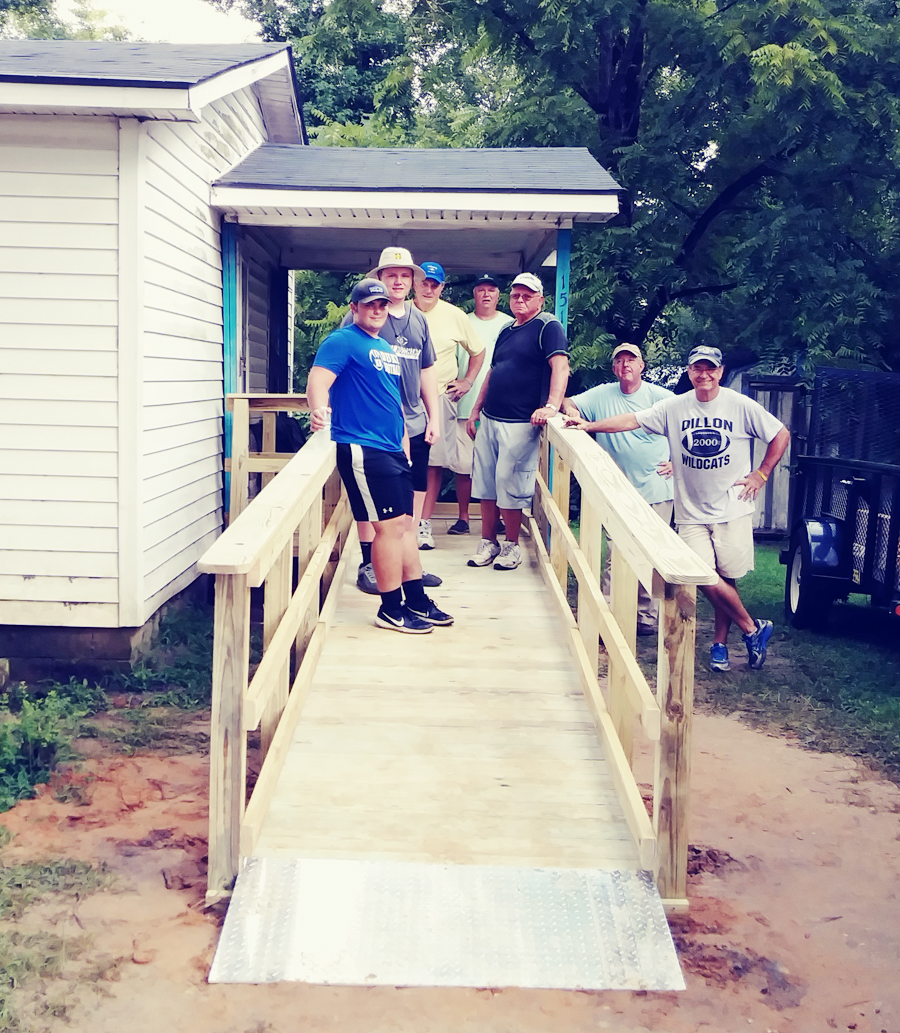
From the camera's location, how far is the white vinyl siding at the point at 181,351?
666cm

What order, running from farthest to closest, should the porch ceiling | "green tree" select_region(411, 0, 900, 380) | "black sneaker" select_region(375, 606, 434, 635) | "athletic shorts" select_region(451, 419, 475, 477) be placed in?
"green tree" select_region(411, 0, 900, 380) < the porch ceiling < "athletic shorts" select_region(451, 419, 475, 477) < "black sneaker" select_region(375, 606, 434, 635)

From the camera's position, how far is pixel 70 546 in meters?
6.48

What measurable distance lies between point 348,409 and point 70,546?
230cm

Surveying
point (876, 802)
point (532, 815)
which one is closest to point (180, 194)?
point (532, 815)

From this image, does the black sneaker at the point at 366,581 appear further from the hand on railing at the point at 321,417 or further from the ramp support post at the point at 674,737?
the ramp support post at the point at 674,737

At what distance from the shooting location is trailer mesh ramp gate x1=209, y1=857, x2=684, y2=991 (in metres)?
3.20

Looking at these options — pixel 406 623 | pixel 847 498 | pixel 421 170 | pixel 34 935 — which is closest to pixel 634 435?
pixel 847 498

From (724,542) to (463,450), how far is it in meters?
2.07

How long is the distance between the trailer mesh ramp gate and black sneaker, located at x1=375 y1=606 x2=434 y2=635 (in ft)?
6.86

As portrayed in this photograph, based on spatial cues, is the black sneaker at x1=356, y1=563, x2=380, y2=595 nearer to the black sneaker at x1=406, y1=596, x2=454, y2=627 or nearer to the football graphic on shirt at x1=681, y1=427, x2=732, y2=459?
the black sneaker at x1=406, y1=596, x2=454, y2=627

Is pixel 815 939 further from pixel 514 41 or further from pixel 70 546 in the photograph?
pixel 514 41

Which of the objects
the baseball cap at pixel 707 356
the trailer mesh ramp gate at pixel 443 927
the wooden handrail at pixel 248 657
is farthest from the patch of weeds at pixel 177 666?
the baseball cap at pixel 707 356

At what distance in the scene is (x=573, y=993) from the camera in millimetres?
3205

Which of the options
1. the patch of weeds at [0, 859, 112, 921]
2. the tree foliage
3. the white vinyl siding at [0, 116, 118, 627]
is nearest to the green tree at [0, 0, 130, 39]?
the tree foliage
